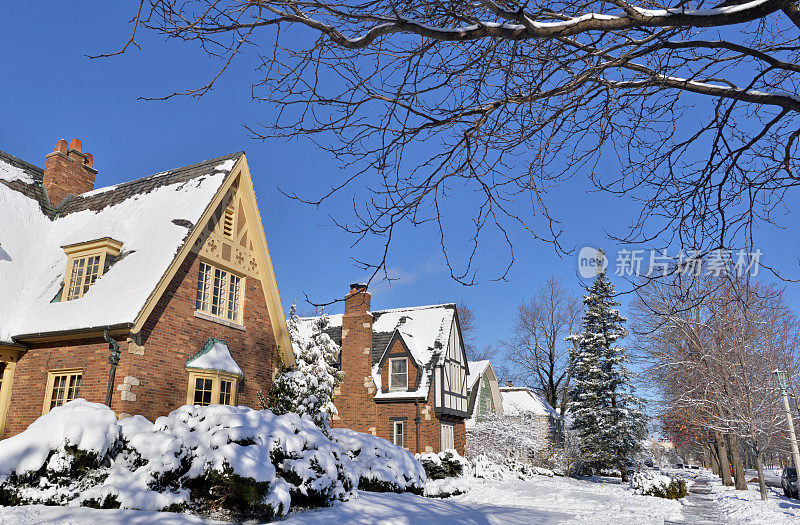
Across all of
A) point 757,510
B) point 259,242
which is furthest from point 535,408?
point 259,242

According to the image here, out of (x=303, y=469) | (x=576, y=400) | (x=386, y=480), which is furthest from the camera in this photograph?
(x=576, y=400)

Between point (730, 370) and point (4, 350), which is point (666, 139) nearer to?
point (4, 350)

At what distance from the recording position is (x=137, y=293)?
1277cm

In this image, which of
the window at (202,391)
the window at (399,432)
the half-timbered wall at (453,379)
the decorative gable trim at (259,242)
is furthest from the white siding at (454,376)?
the window at (202,391)

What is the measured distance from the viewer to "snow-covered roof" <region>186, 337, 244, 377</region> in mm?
13930

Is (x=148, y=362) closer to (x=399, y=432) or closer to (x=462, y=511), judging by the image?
(x=462, y=511)

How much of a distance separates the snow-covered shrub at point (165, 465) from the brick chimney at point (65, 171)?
11842 millimetres

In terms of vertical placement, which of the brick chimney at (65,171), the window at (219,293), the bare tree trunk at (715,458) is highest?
the brick chimney at (65,171)

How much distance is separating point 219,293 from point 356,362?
13094 mm

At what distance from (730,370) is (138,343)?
2133cm

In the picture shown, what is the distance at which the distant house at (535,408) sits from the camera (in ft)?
143

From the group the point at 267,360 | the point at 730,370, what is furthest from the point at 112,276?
the point at 730,370

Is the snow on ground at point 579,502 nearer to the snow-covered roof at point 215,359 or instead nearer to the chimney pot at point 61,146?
the snow-covered roof at point 215,359

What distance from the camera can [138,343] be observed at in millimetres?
12539
